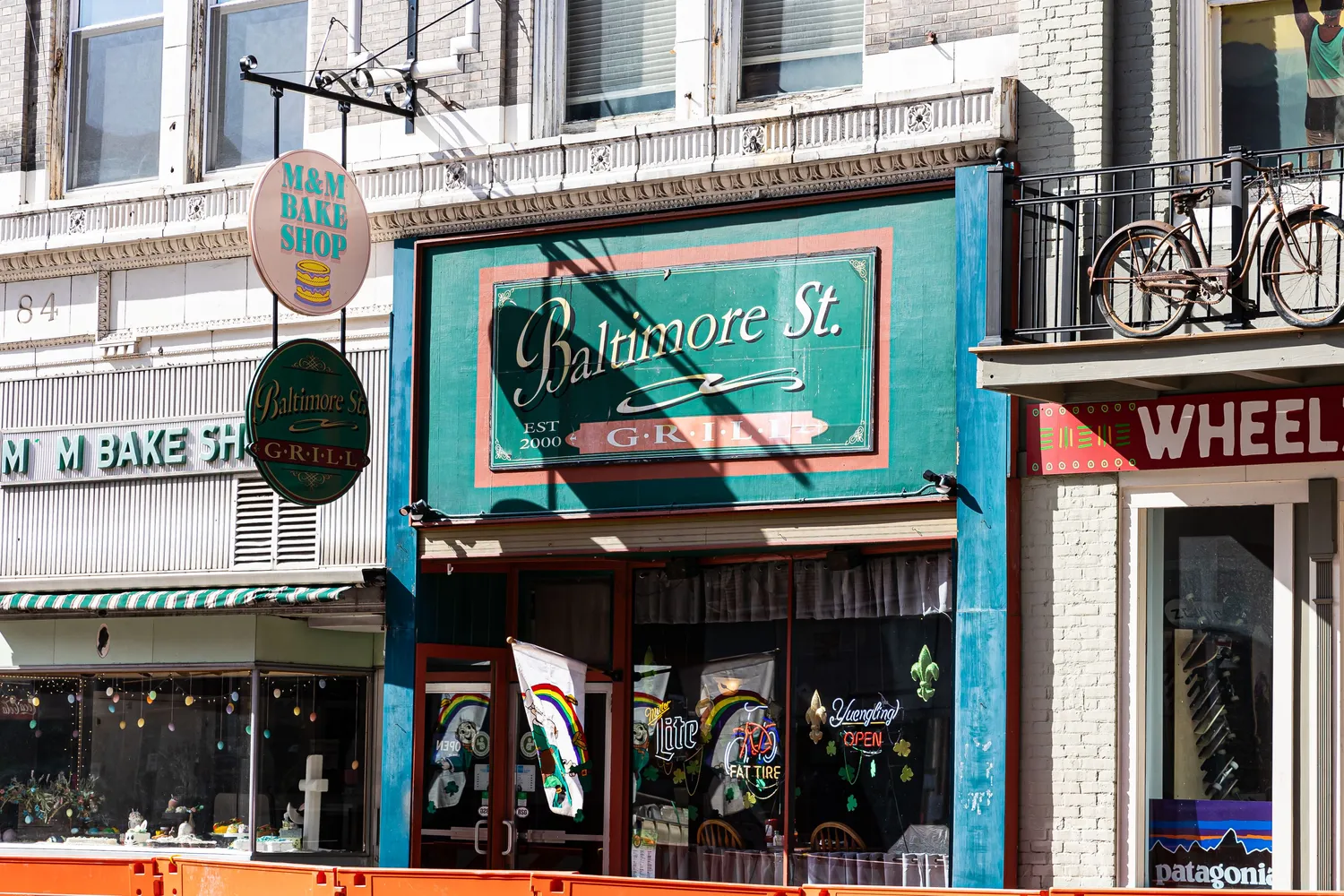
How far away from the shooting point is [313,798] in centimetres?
1595

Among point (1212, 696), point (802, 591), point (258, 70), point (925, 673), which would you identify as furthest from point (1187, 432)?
point (258, 70)

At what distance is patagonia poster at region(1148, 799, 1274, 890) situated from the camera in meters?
11.7

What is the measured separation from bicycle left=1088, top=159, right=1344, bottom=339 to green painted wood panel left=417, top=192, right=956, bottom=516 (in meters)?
1.43

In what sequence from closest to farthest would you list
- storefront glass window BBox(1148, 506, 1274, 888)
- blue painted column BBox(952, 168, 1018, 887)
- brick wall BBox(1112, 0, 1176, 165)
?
storefront glass window BBox(1148, 506, 1274, 888) → blue painted column BBox(952, 168, 1018, 887) → brick wall BBox(1112, 0, 1176, 165)

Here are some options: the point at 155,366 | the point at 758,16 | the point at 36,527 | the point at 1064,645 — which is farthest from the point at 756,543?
the point at 36,527

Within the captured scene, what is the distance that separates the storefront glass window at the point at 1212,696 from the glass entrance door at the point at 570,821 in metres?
4.93

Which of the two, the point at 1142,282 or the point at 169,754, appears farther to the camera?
the point at 169,754

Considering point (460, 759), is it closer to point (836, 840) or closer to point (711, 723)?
point (711, 723)

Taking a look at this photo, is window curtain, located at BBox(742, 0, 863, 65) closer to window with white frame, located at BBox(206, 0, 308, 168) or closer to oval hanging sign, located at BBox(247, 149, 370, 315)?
oval hanging sign, located at BBox(247, 149, 370, 315)

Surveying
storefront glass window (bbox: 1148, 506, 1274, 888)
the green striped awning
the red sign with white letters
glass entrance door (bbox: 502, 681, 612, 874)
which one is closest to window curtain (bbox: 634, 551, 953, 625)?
glass entrance door (bbox: 502, 681, 612, 874)

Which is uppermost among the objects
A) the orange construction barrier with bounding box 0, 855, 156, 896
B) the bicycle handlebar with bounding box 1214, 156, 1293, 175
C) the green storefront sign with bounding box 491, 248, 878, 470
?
the bicycle handlebar with bounding box 1214, 156, 1293, 175

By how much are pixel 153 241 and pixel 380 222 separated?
2463mm

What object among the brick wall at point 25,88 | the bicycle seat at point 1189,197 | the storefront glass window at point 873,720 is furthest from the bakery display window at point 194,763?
the bicycle seat at point 1189,197

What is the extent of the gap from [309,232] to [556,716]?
4428 millimetres
